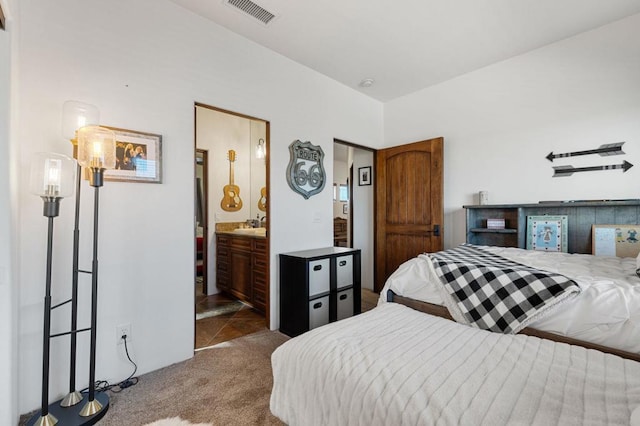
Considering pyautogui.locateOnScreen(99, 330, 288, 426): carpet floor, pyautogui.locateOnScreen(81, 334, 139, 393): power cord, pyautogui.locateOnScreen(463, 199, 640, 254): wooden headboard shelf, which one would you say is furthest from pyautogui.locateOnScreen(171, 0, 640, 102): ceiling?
pyautogui.locateOnScreen(99, 330, 288, 426): carpet floor

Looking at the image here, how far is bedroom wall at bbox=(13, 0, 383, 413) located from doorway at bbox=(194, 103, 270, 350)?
28.5 inches

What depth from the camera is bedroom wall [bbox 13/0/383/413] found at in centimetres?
169

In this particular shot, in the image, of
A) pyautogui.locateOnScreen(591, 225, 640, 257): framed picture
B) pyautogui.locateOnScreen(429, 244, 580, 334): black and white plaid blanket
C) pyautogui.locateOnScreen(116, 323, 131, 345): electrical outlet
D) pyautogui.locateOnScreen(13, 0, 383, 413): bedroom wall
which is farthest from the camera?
pyautogui.locateOnScreen(591, 225, 640, 257): framed picture

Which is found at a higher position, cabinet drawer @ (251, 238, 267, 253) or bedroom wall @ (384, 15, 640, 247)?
bedroom wall @ (384, 15, 640, 247)

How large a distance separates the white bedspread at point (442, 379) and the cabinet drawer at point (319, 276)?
3.85ft

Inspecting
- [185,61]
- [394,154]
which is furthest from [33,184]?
[394,154]

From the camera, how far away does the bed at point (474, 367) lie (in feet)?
2.92

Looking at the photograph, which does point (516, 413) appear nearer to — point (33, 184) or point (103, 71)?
point (33, 184)

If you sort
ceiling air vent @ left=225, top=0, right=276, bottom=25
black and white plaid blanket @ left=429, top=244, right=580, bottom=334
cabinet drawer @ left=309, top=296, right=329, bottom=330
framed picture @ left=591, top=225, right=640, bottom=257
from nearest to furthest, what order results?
black and white plaid blanket @ left=429, top=244, right=580, bottom=334 < ceiling air vent @ left=225, top=0, right=276, bottom=25 < framed picture @ left=591, top=225, right=640, bottom=257 < cabinet drawer @ left=309, top=296, right=329, bottom=330

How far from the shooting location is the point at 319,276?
2.74 meters

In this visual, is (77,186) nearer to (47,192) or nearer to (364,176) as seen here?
(47,192)

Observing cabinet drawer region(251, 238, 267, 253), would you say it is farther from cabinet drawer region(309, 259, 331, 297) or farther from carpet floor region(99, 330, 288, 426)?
carpet floor region(99, 330, 288, 426)

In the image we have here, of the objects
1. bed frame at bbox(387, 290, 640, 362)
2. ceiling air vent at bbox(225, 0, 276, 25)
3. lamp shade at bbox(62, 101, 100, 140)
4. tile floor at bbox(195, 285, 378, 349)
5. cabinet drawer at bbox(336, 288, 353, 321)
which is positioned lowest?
tile floor at bbox(195, 285, 378, 349)

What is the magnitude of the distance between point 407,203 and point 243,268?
2.28 meters
